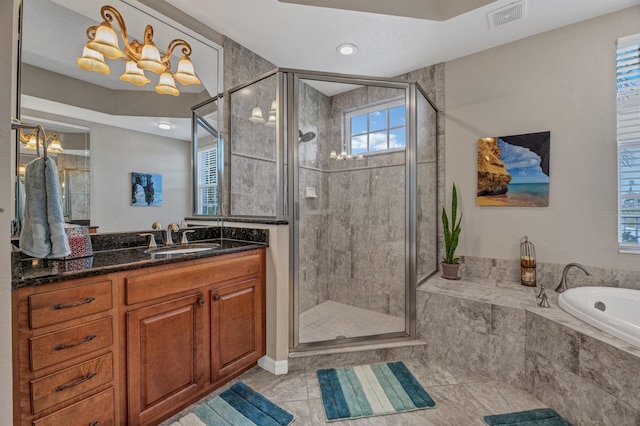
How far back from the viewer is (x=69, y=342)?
1062mm

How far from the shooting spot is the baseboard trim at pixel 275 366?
1870mm

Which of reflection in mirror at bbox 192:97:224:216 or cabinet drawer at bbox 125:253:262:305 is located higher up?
reflection in mirror at bbox 192:97:224:216

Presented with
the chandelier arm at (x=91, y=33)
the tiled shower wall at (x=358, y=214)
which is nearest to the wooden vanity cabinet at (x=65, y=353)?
the tiled shower wall at (x=358, y=214)

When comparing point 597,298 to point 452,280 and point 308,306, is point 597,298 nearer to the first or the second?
point 452,280

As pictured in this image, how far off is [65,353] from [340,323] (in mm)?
1831

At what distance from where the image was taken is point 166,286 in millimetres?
1387

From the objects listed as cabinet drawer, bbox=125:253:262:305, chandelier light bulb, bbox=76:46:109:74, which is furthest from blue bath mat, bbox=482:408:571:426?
chandelier light bulb, bbox=76:46:109:74

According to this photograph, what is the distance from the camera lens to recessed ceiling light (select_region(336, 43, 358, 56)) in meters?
2.40

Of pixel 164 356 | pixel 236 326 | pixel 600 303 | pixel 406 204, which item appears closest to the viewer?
pixel 164 356

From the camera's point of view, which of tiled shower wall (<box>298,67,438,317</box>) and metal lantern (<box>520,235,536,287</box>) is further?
tiled shower wall (<box>298,67,438,317</box>)

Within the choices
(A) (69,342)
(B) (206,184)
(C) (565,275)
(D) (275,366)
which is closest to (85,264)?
(A) (69,342)

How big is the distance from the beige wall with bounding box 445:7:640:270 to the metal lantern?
2.1 inches

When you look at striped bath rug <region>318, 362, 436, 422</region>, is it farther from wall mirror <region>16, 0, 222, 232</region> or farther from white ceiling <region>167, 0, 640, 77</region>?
white ceiling <region>167, 0, 640, 77</region>

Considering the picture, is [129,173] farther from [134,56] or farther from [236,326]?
[236,326]
